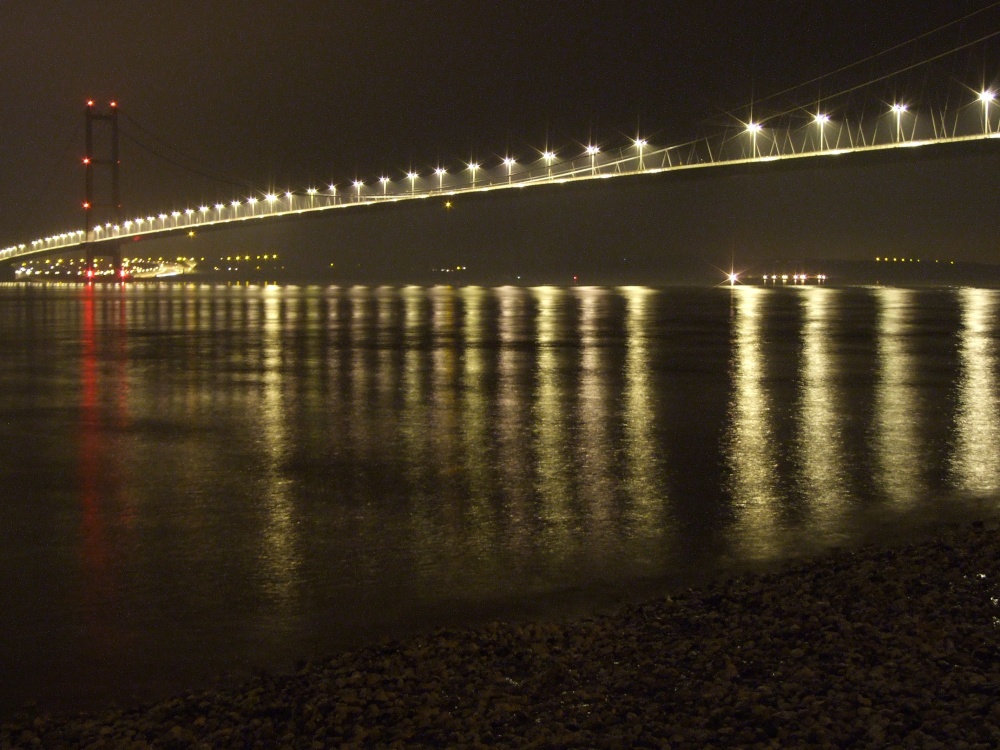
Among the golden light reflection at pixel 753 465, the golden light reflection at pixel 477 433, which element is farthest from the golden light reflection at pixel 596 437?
the golden light reflection at pixel 753 465

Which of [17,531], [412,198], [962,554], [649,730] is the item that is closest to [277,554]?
[17,531]

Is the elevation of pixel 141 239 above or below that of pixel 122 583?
above

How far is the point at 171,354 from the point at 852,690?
1872 cm

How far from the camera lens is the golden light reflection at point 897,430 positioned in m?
8.57

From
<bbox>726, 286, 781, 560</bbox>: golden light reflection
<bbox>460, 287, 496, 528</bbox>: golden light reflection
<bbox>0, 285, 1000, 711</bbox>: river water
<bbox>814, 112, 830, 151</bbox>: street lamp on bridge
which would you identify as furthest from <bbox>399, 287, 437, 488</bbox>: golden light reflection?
<bbox>814, 112, 830, 151</bbox>: street lamp on bridge

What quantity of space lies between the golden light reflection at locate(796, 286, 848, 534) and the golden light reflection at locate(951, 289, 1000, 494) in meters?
0.95

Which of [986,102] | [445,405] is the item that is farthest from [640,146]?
[445,405]

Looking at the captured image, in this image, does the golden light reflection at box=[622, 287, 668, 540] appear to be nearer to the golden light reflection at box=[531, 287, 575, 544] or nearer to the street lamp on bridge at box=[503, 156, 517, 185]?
the golden light reflection at box=[531, 287, 575, 544]

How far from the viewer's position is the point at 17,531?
7.30m

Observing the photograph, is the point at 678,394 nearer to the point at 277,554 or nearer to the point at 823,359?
the point at 823,359

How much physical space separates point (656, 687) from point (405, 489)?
4.42 meters

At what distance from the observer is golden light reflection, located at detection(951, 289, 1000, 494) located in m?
8.78

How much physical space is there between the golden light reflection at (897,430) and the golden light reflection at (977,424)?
0.35 meters

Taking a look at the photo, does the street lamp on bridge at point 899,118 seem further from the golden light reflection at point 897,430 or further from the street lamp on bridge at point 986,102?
the golden light reflection at point 897,430
